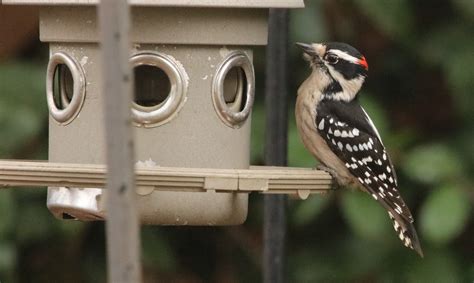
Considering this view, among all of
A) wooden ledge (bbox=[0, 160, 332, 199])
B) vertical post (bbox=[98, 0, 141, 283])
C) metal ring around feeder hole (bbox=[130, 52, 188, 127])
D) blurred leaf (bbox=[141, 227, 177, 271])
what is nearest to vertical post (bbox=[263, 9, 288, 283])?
metal ring around feeder hole (bbox=[130, 52, 188, 127])

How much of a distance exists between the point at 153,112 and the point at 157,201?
286mm

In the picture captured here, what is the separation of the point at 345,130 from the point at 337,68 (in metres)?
0.24

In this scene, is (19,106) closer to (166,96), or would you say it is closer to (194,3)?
(166,96)

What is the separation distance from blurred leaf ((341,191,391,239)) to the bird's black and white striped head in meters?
0.78

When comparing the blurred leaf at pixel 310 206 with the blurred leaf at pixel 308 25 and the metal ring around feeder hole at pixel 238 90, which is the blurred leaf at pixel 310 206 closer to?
the blurred leaf at pixel 308 25

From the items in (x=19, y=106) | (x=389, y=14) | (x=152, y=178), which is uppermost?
(x=389, y=14)

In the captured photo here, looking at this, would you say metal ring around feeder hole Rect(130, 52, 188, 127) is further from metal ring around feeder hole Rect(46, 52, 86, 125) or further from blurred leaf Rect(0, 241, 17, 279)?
blurred leaf Rect(0, 241, 17, 279)

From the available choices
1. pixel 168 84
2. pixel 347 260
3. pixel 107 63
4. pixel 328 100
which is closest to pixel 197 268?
pixel 347 260

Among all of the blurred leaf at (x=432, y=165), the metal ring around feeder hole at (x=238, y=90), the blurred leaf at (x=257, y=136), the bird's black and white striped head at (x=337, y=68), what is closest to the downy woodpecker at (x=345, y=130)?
the bird's black and white striped head at (x=337, y=68)

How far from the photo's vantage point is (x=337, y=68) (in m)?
4.18

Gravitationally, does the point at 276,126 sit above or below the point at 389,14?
below

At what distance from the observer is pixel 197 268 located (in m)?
6.43

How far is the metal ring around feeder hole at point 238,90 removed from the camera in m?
3.57

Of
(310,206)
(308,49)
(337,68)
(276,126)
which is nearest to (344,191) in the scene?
(310,206)
